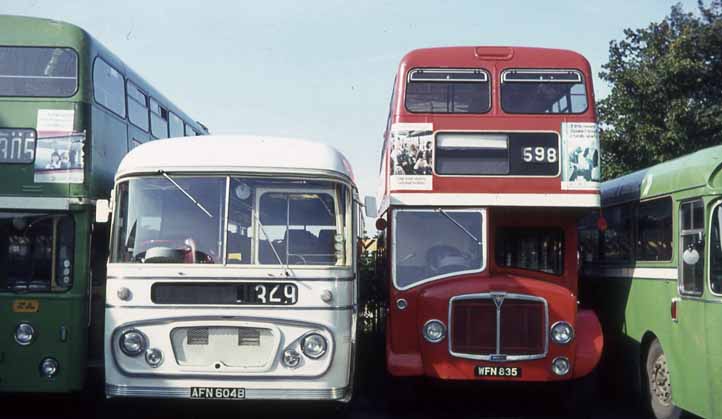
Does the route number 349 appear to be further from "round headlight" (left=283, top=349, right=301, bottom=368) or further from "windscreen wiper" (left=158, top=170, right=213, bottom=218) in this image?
"windscreen wiper" (left=158, top=170, right=213, bottom=218)

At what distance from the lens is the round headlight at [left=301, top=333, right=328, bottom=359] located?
8469 mm

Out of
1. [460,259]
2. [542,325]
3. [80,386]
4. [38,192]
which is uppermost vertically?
[38,192]

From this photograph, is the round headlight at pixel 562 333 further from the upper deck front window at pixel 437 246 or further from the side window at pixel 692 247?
the side window at pixel 692 247

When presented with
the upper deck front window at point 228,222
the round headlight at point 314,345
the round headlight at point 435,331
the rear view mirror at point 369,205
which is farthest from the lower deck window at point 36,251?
the round headlight at point 435,331

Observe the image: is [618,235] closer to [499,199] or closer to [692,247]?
[499,199]

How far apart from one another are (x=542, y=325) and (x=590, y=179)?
1808mm

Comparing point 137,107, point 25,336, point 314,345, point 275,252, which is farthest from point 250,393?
point 137,107

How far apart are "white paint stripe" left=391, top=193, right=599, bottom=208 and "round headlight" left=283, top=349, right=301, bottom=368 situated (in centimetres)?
276

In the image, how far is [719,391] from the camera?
838 cm

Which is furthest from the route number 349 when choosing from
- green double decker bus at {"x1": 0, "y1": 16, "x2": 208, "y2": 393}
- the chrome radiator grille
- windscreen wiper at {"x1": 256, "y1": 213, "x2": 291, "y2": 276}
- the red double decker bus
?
green double decker bus at {"x1": 0, "y1": 16, "x2": 208, "y2": 393}

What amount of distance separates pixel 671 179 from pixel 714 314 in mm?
2054

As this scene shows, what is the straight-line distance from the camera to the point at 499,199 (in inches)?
412

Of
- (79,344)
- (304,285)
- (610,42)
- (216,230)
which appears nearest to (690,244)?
(304,285)

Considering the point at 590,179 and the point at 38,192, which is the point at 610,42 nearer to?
the point at 590,179
